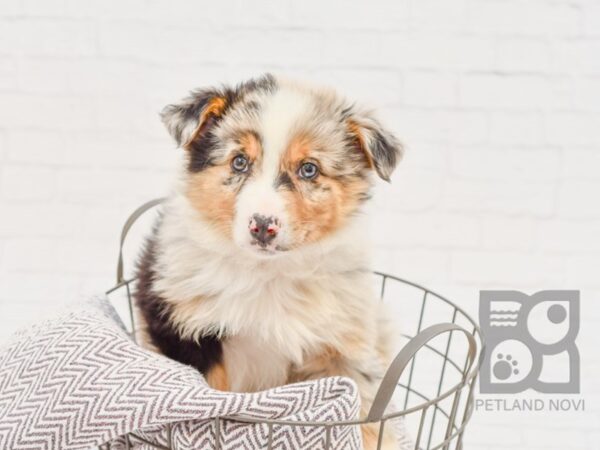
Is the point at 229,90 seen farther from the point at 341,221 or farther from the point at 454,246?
the point at 454,246

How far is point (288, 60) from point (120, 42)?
0.47m

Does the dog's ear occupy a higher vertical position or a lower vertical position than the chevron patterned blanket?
higher

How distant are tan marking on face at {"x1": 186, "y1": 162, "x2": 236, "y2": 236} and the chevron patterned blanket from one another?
0.90 ft

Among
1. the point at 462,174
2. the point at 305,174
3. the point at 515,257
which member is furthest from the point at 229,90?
the point at 515,257

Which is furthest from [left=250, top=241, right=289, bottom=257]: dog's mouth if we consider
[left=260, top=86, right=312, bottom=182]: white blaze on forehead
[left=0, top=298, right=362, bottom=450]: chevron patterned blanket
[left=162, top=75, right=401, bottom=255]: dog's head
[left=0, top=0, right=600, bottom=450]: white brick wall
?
[left=0, top=0, right=600, bottom=450]: white brick wall

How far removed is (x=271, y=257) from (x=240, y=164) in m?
0.18

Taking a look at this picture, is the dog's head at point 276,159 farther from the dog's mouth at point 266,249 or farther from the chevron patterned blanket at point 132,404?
the chevron patterned blanket at point 132,404

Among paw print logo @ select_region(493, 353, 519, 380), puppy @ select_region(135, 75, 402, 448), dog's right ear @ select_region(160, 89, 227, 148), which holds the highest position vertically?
dog's right ear @ select_region(160, 89, 227, 148)

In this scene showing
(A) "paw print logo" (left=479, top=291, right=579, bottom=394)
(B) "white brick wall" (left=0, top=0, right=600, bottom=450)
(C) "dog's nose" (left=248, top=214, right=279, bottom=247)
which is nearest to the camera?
(C) "dog's nose" (left=248, top=214, right=279, bottom=247)

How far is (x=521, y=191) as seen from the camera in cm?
249

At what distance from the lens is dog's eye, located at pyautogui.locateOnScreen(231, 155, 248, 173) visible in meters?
1.56

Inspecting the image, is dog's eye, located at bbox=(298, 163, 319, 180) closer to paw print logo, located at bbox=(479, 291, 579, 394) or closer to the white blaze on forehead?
the white blaze on forehead

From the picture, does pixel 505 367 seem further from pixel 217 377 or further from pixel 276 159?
pixel 276 159

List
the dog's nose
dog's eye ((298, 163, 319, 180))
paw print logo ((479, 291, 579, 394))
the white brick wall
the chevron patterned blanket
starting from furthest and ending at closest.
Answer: paw print logo ((479, 291, 579, 394)) → the white brick wall → dog's eye ((298, 163, 319, 180)) → the dog's nose → the chevron patterned blanket
